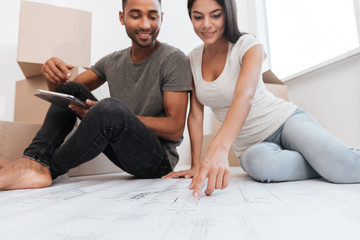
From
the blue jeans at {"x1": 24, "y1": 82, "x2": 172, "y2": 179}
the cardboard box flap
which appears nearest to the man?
the blue jeans at {"x1": 24, "y1": 82, "x2": 172, "y2": 179}

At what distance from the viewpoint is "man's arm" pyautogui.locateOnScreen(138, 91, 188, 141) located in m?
0.90

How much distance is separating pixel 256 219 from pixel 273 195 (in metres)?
0.21

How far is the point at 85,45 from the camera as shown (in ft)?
4.78

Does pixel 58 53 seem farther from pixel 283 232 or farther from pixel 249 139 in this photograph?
pixel 283 232

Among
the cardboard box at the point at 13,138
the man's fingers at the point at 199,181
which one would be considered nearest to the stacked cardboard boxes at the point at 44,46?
the cardboard box at the point at 13,138

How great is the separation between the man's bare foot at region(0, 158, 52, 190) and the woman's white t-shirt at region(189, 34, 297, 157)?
0.57 m

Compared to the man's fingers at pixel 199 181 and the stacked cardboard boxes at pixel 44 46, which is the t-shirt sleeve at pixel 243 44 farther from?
the stacked cardboard boxes at pixel 44 46

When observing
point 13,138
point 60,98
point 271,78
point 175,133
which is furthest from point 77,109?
point 271,78

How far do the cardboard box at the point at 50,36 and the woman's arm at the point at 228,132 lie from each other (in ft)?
3.34

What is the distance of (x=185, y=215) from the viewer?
42 centimetres

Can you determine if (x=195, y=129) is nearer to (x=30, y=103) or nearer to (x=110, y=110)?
(x=110, y=110)

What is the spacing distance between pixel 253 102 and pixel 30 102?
3.99ft

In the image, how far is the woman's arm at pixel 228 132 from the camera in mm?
493

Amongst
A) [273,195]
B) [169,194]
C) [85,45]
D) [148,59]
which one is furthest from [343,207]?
[85,45]
